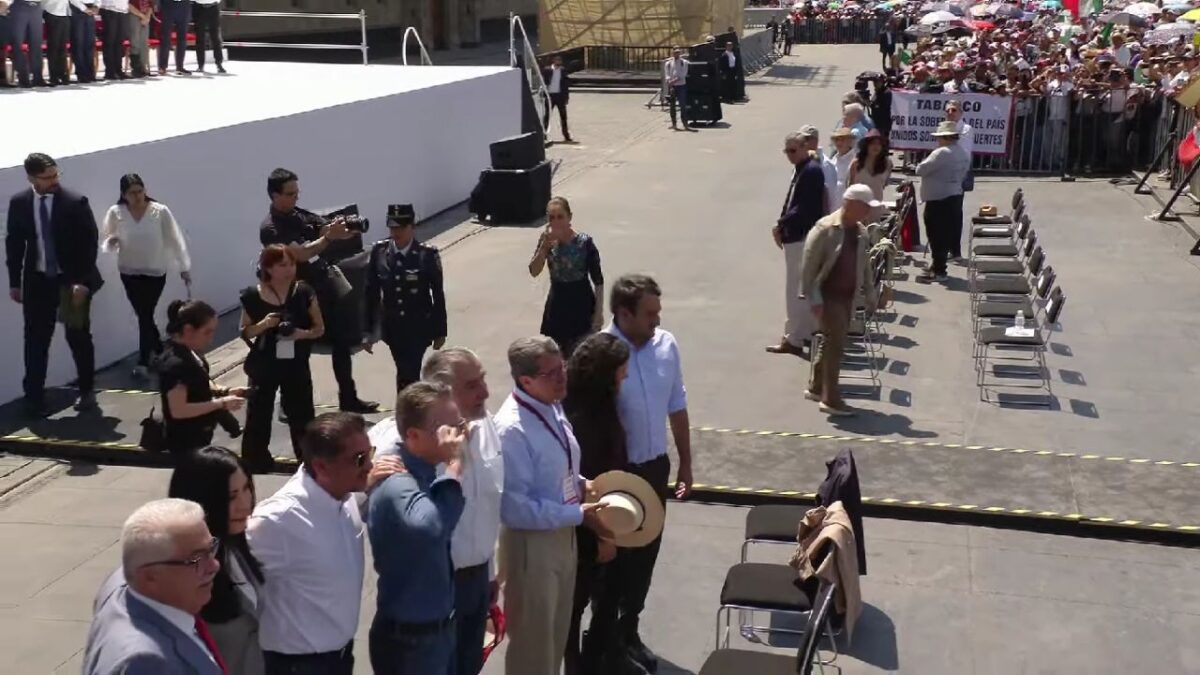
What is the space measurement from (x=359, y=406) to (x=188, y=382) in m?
3.02

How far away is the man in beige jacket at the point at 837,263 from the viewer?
9.18 metres

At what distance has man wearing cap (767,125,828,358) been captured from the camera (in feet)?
35.9

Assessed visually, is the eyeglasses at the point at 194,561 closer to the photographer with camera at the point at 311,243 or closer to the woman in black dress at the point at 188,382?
the woman in black dress at the point at 188,382

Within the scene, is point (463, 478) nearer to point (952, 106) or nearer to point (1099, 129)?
point (952, 106)

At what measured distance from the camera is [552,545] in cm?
512

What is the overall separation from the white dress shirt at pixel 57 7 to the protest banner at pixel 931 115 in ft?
38.1

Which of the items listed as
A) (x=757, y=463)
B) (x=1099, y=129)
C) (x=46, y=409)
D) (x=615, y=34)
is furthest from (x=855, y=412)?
(x=615, y=34)

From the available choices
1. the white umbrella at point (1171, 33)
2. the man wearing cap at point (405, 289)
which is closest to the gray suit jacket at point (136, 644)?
the man wearing cap at point (405, 289)

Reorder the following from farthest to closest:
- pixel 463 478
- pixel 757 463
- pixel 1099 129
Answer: pixel 1099 129 < pixel 757 463 < pixel 463 478

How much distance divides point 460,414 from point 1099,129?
18.8 meters

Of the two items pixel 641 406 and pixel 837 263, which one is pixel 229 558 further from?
pixel 837 263

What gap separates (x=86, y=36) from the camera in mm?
17062

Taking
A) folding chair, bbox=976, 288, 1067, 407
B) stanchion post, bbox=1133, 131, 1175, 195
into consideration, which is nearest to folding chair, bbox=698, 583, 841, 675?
folding chair, bbox=976, 288, 1067, 407

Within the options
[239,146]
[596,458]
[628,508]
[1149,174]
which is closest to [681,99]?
[1149,174]
